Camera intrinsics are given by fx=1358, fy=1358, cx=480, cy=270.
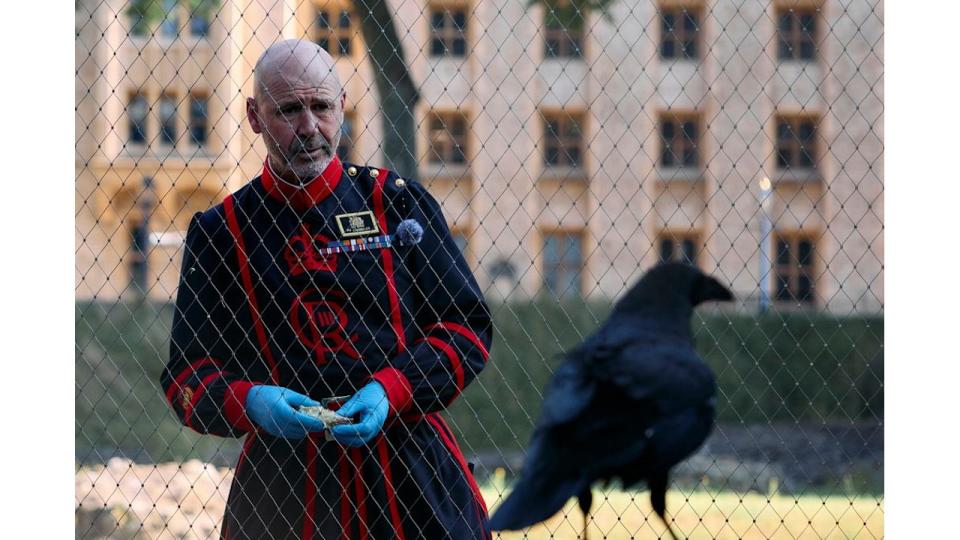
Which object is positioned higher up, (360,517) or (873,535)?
(360,517)

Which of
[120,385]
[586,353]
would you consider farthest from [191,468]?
[120,385]

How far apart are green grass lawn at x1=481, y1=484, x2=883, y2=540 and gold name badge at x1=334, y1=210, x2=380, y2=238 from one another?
2.85 feet

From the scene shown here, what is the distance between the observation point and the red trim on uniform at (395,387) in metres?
2.37

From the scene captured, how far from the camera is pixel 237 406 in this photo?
242 centimetres

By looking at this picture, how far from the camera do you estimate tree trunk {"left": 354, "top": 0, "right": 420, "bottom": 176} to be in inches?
193

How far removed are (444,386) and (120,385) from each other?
5.55 m

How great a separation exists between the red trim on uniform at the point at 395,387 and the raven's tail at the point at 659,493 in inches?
39.0

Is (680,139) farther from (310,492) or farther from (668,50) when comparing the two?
(310,492)

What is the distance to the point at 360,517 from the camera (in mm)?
2428

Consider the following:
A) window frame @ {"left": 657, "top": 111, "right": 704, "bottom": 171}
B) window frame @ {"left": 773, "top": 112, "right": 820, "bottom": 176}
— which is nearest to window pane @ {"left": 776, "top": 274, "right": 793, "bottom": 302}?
window frame @ {"left": 773, "top": 112, "right": 820, "bottom": 176}

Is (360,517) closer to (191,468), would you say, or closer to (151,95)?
(191,468)

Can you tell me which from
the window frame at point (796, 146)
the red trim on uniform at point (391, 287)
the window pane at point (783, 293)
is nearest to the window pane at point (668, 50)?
the window frame at point (796, 146)

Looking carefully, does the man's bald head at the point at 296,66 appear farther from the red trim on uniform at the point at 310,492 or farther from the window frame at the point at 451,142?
the window frame at the point at 451,142

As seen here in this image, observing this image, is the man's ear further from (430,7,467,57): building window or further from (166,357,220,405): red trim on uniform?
(430,7,467,57): building window
